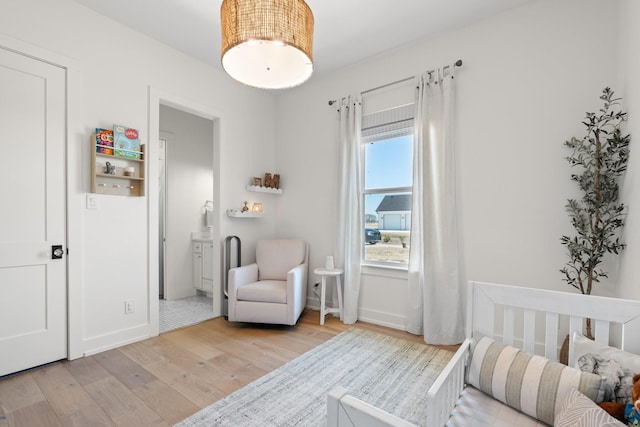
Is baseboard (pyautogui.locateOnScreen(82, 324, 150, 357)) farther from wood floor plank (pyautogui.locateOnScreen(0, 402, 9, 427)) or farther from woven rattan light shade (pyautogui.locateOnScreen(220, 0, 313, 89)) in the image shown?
woven rattan light shade (pyautogui.locateOnScreen(220, 0, 313, 89))

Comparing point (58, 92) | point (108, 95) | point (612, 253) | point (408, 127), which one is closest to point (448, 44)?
point (408, 127)

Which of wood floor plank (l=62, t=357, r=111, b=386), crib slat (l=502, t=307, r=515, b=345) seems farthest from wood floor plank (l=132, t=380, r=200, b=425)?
crib slat (l=502, t=307, r=515, b=345)

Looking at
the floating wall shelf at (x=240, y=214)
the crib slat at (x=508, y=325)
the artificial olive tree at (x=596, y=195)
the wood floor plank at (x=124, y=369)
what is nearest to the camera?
the crib slat at (x=508, y=325)

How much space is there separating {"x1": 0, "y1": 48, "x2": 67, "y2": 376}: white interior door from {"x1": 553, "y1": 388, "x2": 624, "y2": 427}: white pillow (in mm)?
3075

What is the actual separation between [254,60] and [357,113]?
1.63 m

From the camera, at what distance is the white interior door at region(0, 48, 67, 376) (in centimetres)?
205

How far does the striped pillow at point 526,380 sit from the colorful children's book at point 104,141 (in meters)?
2.93

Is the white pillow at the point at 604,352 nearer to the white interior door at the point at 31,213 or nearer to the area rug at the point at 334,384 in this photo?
the area rug at the point at 334,384

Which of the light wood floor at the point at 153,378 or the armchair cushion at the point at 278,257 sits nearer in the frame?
the light wood floor at the point at 153,378

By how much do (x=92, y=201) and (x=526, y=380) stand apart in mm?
3052

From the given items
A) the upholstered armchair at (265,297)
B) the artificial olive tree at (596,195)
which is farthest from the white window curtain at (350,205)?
the artificial olive tree at (596,195)

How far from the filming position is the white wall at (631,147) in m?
1.64

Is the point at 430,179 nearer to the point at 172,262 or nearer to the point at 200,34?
the point at 200,34

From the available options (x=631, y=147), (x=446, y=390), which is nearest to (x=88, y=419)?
(x=446, y=390)
